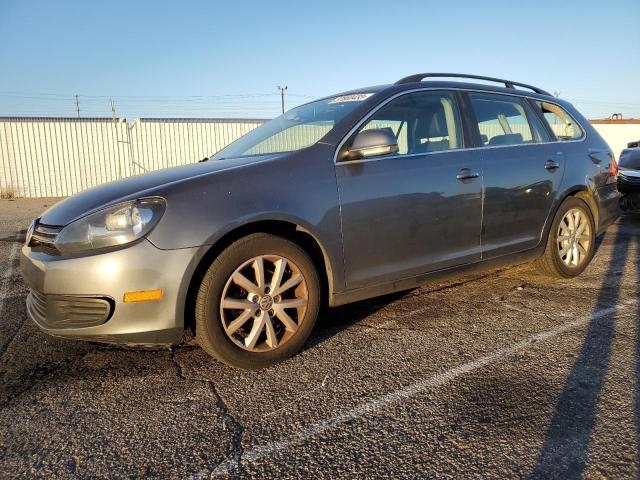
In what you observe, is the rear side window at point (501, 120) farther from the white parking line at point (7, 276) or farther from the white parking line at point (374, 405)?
the white parking line at point (7, 276)

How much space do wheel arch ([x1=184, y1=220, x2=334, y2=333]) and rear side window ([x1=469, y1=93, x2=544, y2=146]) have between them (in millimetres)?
1760

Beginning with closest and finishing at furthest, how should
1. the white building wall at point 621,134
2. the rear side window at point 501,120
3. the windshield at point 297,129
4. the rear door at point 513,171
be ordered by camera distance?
the windshield at point 297,129 < the rear door at point 513,171 < the rear side window at point 501,120 < the white building wall at point 621,134

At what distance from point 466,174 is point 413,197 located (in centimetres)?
59

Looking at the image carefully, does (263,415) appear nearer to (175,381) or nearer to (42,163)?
(175,381)

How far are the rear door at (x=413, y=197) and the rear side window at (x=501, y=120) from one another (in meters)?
0.28

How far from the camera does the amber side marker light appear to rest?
8.05 feet

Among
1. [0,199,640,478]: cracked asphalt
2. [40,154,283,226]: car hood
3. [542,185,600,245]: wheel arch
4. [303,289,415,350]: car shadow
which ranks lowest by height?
[303,289,415,350]: car shadow

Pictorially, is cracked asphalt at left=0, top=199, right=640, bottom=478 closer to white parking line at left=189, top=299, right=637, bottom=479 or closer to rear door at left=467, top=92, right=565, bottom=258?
white parking line at left=189, top=299, right=637, bottom=479

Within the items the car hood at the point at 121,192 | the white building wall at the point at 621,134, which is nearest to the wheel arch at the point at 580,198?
the car hood at the point at 121,192

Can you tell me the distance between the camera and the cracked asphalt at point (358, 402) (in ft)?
6.30

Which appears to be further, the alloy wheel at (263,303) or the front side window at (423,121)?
the front side window at (423,121)

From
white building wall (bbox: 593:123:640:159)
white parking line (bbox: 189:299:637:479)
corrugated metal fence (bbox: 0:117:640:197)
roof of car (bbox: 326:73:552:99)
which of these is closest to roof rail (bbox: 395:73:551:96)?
roof of car (bbox: 326:73:552:99)

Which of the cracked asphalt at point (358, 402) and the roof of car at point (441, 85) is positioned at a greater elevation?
the roof of car at point (441, 85)

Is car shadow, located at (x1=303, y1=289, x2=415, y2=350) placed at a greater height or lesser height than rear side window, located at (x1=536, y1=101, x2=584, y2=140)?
lesser
